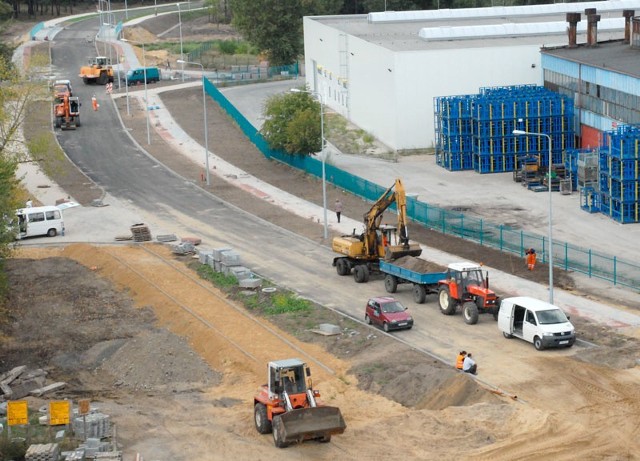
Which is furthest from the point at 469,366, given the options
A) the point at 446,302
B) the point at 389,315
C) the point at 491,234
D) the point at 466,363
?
the point at 491,234

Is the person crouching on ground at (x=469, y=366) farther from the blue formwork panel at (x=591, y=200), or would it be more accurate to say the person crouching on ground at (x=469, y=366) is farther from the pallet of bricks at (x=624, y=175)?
the blue formwork panel at (x=591, y=200)

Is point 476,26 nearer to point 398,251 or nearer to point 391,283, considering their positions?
point 398,251

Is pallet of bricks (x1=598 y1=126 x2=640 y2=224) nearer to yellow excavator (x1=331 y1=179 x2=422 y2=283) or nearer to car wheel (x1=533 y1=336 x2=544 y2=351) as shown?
yellow excavator (x1=331 y1=179 x2=422 y2=283)

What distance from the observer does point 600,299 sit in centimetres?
5309

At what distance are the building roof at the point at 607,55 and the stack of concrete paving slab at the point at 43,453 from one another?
4903 cm

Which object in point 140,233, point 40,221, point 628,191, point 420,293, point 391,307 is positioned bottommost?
point 140,233

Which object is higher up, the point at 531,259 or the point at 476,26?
the point at 476,26

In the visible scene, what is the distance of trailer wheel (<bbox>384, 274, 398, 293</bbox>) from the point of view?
180 feet

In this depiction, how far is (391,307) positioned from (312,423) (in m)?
13.5

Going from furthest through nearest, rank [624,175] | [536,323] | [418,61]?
[418,61]
[624,175]
[536,323]

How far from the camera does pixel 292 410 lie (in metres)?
36.5

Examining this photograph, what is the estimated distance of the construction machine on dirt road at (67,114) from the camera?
340 feet

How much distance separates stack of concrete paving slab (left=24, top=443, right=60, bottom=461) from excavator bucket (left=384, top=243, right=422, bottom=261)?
22.9 meters

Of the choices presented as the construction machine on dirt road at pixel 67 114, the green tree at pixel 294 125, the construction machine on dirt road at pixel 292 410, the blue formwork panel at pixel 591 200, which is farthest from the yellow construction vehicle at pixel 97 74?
the construction machine on dirt road at pixel 292 410
